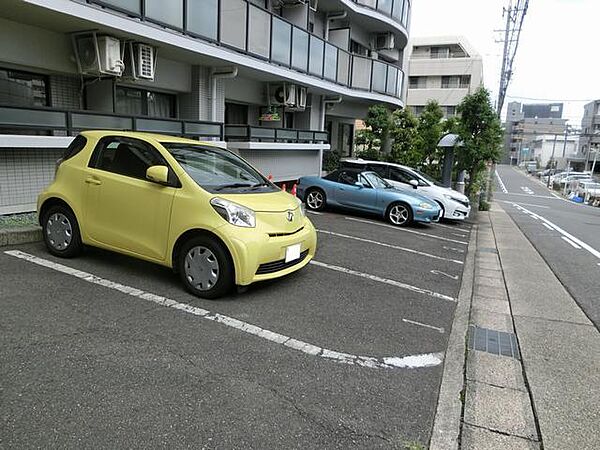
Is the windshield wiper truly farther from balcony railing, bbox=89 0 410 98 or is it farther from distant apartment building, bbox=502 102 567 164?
distant apartment building, bbox=502 102 567 164

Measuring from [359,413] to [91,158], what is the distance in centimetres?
419

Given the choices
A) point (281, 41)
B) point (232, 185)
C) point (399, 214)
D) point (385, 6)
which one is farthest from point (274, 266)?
point (385, 6)

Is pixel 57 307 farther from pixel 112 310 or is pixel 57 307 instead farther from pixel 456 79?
pixel 456 79

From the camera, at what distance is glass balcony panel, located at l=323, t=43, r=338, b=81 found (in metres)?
Result: 13.5

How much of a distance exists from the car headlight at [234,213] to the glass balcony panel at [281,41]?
762cm

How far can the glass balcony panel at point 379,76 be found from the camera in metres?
16.2

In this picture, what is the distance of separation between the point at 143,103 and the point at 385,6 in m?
11.3

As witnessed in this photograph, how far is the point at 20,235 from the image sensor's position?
5.72 metres

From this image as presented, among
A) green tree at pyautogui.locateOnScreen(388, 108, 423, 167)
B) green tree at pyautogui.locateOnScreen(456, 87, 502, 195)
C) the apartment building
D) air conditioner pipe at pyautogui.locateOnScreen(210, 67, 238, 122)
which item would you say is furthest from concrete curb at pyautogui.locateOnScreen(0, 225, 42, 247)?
green tree at pyautogui.locateOnScreen(388, 108, 423, 167)

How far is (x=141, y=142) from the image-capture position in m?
4.91

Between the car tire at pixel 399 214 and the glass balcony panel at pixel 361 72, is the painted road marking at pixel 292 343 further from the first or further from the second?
the glass balcony panel at pixel 361 72

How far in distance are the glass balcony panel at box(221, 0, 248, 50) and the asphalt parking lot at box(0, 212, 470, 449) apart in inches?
235

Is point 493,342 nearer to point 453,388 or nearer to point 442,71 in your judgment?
point 453,388

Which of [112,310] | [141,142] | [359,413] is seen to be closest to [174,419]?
[359,413]
